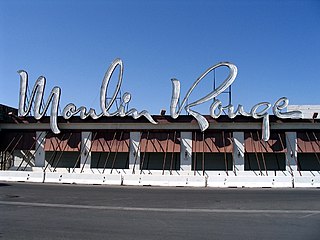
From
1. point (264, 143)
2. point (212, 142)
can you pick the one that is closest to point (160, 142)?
point (212, 142)

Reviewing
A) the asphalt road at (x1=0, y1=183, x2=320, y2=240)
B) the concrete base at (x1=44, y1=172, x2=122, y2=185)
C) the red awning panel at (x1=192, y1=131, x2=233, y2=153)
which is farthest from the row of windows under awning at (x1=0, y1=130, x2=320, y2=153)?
the asphalt road at (x1=0, y1=183, x2=320, y2=240)

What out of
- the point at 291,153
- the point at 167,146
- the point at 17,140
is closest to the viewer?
the point at 291,153

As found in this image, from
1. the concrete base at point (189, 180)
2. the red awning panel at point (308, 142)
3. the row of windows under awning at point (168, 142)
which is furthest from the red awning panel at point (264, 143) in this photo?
the concrete base at point (189, 180)

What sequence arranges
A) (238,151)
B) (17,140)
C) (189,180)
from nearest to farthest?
(189,180), (238,151), (17,140)

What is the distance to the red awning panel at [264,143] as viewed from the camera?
31.7 meters

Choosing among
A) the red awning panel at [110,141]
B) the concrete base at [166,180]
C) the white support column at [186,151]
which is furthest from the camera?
the red awning panel at [110,141]

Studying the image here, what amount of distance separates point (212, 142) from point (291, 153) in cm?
767

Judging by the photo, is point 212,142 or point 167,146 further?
point 167,146

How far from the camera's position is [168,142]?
3269 cm

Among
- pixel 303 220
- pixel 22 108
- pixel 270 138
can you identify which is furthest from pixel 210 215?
pixel 22 108

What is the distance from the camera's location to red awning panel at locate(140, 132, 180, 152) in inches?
1281

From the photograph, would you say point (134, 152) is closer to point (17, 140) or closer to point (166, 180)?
point (166, 180)

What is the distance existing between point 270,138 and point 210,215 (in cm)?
2112

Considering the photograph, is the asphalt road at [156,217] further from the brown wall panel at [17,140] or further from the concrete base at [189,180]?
the brown wall panel at [17,140]
